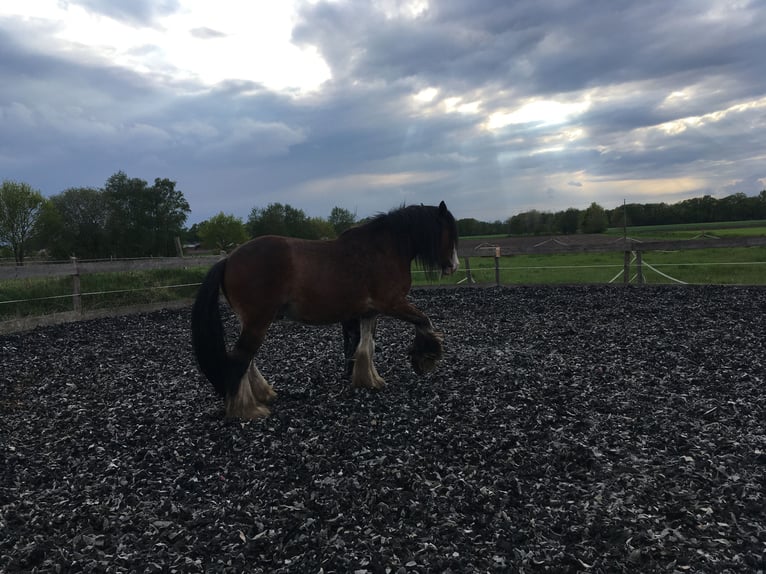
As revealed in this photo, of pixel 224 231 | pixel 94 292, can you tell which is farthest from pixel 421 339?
pixel 224 231

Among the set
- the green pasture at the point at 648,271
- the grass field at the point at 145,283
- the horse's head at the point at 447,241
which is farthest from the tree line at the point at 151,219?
the horse's head at the point at 447,241

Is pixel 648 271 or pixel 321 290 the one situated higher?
pixel 321 290

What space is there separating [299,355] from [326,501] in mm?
3989

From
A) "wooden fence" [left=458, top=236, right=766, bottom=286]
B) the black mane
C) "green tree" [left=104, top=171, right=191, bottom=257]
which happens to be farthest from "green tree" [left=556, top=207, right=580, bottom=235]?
the black mane

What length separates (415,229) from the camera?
198 inches

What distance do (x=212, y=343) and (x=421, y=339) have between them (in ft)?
6.77

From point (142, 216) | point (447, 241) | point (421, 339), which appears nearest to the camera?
point (421, 339)

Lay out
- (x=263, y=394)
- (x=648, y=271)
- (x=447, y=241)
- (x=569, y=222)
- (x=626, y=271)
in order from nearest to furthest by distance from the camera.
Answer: (x=263, y=394)
(x=447, y=241)
(x=626, y=271)
(x=648, y=271)
(x=569, y=222)

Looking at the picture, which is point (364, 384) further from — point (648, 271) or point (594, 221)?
point (594, 221)

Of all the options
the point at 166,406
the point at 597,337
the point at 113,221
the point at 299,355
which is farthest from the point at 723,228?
the point at 113,221

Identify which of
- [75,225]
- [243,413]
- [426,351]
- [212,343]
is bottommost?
[243,413]

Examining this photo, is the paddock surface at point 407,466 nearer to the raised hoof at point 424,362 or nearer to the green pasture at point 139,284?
the raised hoof at point 424,362

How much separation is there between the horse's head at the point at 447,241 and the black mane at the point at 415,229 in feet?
0.04

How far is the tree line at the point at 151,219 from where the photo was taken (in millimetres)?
30734
